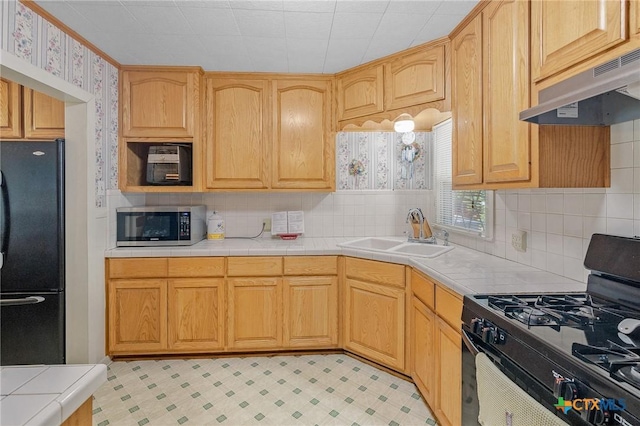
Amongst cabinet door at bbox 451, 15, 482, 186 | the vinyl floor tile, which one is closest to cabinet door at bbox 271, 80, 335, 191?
cabinet door at bbox 451, 15, 482, 186

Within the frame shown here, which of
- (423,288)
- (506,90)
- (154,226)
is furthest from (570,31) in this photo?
(154,226)

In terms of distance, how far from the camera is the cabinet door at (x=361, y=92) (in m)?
2.47

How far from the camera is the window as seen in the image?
2230 millimetres

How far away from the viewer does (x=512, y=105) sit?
1493 millimetres

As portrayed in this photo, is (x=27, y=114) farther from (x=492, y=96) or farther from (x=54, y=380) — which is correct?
(x=492, y=96)

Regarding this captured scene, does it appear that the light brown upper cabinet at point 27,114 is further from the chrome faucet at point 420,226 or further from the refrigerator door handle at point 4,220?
the chrome faucet at point 420,226

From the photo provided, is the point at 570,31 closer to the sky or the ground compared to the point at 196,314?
closer to the sky

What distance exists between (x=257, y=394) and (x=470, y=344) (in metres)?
1.42

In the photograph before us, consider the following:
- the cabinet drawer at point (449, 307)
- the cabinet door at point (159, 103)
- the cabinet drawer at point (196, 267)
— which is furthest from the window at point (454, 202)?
the cabinet door at point (159, 103)

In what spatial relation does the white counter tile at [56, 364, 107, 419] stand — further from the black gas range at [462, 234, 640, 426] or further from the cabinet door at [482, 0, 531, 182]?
the cabinet door at [482, 0, 531, 182]

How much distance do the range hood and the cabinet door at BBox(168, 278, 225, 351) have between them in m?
2.25

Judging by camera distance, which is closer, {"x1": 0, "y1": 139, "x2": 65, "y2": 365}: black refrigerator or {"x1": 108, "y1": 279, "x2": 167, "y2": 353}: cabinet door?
{"x1": 0, "y1": 139, "x2": 65, "y2": 365}: black refrigerator

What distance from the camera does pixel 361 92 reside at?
259 cm

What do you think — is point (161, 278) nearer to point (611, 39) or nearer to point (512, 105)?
point (512, 105)
